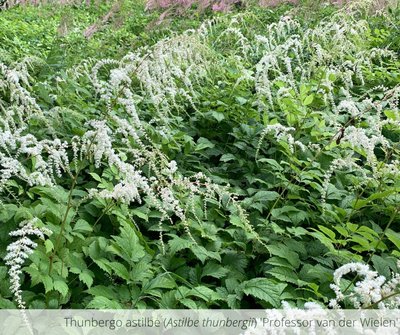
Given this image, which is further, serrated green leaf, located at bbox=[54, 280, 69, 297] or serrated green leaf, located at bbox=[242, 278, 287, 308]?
serrated green leaf, located at bbox=[242, 278, 287, 308]

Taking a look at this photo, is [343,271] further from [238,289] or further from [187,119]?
[187,119]

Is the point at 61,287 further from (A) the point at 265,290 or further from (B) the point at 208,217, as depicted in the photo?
(B) the point at 208,217

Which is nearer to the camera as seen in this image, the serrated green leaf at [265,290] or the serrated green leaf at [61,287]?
the serrated green leaf at [61,287]

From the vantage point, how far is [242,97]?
4.08 metres

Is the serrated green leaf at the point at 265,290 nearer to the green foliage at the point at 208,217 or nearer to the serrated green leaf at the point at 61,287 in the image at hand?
the green foliage at the point at 208,217

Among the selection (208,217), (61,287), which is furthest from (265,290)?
(61,287)

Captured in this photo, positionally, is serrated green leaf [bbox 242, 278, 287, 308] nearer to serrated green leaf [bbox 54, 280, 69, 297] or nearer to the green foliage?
the green foliage

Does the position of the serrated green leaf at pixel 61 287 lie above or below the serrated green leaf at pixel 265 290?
above

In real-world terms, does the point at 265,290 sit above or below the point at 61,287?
below

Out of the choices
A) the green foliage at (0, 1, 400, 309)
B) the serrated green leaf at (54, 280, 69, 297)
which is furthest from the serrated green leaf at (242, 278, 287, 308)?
the serrated green leaf at (54, 280, 69, 297)

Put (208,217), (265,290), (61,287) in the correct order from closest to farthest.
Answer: (61,287) → (265,290) → (208,217)

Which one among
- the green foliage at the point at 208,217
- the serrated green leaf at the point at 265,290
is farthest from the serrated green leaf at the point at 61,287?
the serrated green leaf at the point at 265,290

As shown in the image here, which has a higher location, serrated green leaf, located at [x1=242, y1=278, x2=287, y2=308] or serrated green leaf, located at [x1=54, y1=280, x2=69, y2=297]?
serrated green leaf, located at [x1=54, y1=280, x2=69, y2=297]

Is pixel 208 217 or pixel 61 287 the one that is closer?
pixel 61 287
